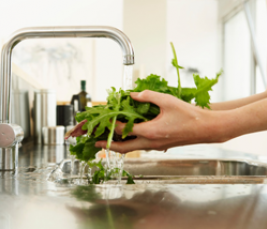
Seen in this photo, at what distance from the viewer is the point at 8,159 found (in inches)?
31.2

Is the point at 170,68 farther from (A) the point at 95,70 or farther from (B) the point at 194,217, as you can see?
(B) the point at 194,217

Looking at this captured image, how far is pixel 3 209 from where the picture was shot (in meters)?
0.42

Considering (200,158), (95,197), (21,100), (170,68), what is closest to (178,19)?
(170,68)

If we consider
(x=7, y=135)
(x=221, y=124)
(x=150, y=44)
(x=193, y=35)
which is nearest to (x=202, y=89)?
(x=221, y=124)

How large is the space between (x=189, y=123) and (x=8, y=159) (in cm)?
48

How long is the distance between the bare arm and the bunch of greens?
0.02m

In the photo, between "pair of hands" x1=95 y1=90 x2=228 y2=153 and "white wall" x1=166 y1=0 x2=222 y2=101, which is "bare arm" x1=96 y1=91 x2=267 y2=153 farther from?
"white wall" x1=166 y1=0 x2=222 y2=101

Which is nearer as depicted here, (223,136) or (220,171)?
(223,136)

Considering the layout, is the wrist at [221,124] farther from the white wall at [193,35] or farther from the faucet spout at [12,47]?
the white wall at [193,35]

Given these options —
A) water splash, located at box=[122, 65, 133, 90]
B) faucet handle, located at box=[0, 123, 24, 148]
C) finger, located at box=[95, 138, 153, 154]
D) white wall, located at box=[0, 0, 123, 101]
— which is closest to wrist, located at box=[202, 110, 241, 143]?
finger, located at box=[95, 138, 153, 154]

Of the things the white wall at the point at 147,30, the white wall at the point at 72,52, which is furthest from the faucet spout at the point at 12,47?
the white wall at the point at 147,30

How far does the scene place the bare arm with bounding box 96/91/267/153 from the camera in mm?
520

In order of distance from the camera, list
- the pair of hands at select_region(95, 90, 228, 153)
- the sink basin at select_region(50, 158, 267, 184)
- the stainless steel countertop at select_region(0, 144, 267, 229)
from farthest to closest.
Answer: the sink basin at select_region(50, 158, 267, 184), the pair of hands at select_region(95, 90, 228, 153), the stainless steel countertop at select_region(0, 144, 267, 229)

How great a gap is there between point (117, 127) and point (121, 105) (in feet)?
0.14
